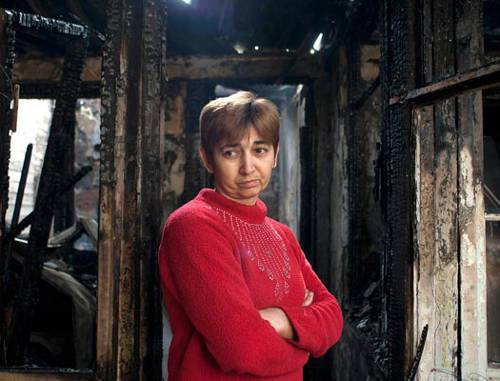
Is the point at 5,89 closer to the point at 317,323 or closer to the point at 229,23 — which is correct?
the point at 317,323

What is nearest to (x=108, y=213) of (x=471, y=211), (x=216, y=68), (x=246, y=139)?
(x=246, y=139)

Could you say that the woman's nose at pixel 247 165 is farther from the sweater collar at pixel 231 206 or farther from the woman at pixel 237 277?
the sweater collar at pixel 231 206

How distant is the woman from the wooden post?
0.97 ft

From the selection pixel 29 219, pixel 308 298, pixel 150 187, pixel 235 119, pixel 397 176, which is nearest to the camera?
pixel 235 119

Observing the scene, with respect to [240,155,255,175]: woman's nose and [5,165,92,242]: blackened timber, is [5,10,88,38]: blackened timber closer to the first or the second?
[5,165,92,242]: blackened timber

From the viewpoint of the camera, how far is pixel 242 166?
1.44 m

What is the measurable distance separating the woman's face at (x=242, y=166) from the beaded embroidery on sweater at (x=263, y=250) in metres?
0.09

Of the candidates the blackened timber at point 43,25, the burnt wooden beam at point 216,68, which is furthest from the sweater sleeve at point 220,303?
the burnt wooden beam at point 216,68

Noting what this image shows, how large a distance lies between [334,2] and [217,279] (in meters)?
3.16

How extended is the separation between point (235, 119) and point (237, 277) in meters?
0.52

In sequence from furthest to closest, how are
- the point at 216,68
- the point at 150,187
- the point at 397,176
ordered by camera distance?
the point at 216,68, the point at 397,176, the point at 150,187

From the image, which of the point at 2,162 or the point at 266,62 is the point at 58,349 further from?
the point at 266,62

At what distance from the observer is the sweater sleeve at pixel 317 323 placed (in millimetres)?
1349

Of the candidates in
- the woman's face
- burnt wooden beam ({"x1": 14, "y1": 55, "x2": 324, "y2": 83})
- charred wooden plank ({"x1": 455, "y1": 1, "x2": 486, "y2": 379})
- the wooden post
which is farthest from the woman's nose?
burnt wooden beam ({"x1": 14, "y1": 55, "x2": 324, "y2": 83})
